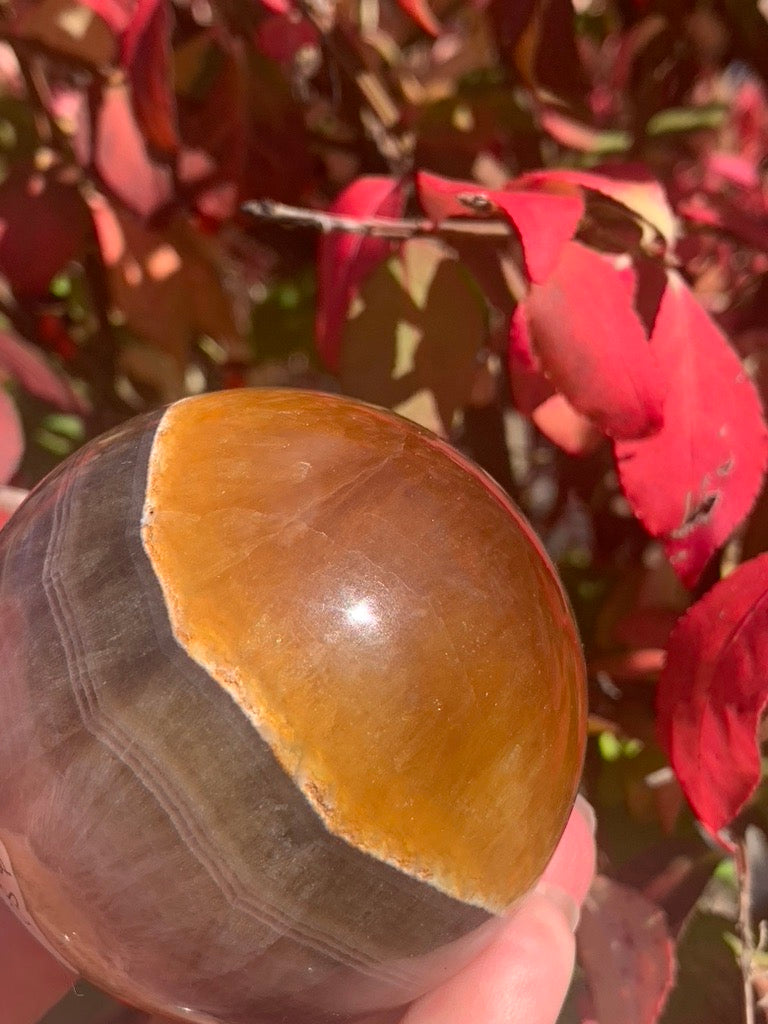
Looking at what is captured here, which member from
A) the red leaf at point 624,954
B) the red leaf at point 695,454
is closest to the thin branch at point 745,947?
the red leaf at point 624,954

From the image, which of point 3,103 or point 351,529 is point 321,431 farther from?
point 3,103

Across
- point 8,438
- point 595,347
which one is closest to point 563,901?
point 595,347

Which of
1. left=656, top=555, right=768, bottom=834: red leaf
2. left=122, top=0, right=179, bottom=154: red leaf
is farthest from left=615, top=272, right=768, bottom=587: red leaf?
left=122, top=0, right=179, bottom=154: red leaf

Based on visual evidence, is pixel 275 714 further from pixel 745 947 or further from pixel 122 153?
pixel 122 153

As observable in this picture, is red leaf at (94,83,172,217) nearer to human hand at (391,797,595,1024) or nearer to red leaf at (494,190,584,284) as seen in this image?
red leaf at (494,190,584,284)

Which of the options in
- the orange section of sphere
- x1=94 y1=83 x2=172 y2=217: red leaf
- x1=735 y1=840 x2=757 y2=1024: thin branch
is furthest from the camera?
x1=94 y1=83 x2=172 y2=217: red leaf

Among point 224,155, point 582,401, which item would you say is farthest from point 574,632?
point 224,155

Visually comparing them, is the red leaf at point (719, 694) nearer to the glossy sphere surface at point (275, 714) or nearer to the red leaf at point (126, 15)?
the glossy sphere surface at point (275, 714)
